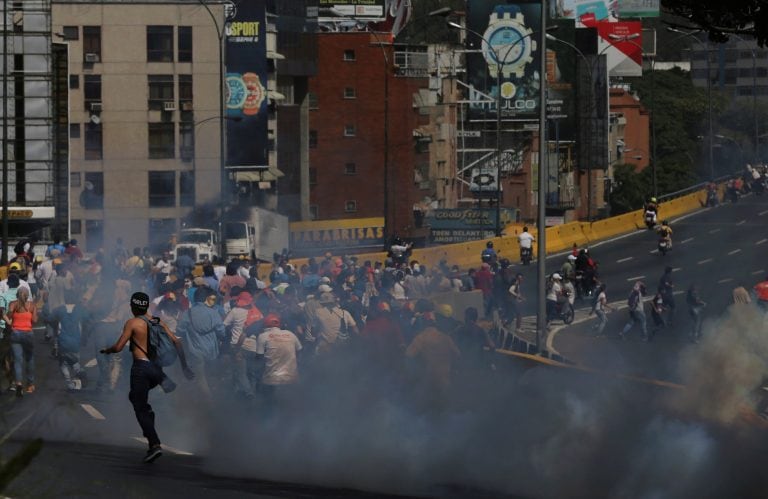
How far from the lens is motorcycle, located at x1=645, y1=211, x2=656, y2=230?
204ft

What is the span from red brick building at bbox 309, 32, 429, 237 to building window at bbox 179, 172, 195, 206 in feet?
55.6

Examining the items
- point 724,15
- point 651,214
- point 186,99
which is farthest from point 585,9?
point 724,15

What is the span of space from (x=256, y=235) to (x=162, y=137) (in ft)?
48.8

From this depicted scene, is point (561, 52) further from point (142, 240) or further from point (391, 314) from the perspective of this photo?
point (391, 314)

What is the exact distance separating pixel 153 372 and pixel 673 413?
4210mm

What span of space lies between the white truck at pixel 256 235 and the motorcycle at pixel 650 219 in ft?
45.9

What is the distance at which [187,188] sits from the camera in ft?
238

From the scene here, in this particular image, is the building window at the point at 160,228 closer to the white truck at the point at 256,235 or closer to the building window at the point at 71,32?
the white truck at the point at 256,235

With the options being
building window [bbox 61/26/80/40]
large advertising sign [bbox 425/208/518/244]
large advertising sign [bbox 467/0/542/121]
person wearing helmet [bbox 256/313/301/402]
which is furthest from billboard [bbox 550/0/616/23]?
person wearing helmet [bbox 256/313/301/402]

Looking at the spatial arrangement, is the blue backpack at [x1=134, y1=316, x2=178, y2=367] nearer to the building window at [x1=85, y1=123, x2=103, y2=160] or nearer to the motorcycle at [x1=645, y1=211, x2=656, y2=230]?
the motorcycle at [x1=645, y1=211, x2=656, y2=230]

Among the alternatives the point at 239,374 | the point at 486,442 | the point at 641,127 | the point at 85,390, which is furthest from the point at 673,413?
the point at 641,127

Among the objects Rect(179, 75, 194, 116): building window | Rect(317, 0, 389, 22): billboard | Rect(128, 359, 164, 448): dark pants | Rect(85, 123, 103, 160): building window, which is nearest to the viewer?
Rect(128, 359, 164, 448): dark pants

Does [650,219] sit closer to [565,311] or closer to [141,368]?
[565,311]

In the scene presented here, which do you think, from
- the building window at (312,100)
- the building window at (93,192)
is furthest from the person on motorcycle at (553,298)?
the building window at (312,100)
